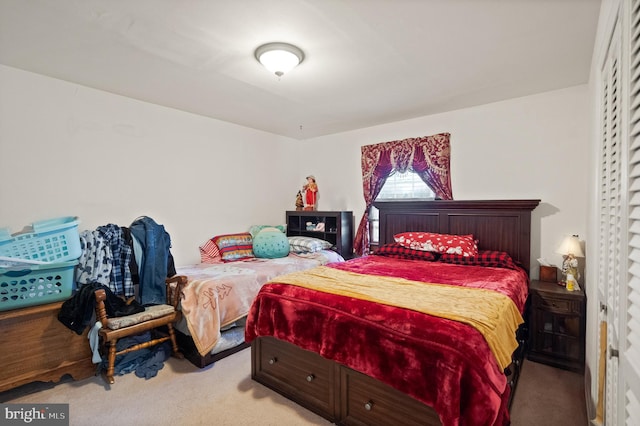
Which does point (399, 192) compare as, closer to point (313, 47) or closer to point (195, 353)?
point (313, 47)

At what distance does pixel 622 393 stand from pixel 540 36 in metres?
2.09

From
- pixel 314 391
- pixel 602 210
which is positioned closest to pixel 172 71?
pixel 314 391

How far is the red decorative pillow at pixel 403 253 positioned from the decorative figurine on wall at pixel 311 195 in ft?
5.03

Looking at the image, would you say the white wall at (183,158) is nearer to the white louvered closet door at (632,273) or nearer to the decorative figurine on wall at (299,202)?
the decorative figurine on wall at (299,202)

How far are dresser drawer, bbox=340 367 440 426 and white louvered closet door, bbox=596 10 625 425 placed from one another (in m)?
0.77

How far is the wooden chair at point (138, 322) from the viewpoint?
240 centimetres

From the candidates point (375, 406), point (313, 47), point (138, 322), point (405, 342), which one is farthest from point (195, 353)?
point (313, 47)

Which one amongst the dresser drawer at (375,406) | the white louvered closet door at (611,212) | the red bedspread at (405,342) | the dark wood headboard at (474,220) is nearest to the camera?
the white louvered closet door at (611,212)

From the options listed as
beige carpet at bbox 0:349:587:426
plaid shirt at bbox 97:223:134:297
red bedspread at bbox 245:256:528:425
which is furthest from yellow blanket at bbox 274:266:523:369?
plaid shirt at bbox 97:223:134:297

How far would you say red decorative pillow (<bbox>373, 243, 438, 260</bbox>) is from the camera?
3.33 m

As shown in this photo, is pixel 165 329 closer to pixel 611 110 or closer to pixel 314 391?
pixel 314 391

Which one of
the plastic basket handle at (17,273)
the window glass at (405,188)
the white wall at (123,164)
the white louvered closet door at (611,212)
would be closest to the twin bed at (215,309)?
the white wall at (123,164)

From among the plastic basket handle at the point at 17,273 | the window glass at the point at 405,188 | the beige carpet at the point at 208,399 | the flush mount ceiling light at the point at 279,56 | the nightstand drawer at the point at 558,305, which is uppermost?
the flush mount ceiling light at the point at 279,56

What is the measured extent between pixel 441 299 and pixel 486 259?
4.64 feet
